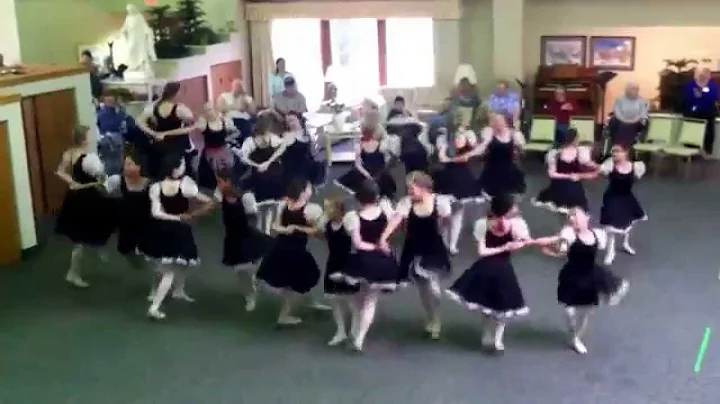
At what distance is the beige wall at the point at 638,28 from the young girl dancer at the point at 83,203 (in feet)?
27.2

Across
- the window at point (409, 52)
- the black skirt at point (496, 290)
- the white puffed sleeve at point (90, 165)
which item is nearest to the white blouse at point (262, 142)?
the white puffed sleeve at point (90, 165)

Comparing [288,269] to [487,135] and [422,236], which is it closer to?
[422,236]

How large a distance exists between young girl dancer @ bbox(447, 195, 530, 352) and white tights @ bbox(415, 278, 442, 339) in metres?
0.39

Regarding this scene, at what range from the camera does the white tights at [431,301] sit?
295 inches

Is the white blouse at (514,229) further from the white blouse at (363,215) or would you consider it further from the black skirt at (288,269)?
the black skirt at (288,269)

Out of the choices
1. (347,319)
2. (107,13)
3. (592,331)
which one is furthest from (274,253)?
(107,13)

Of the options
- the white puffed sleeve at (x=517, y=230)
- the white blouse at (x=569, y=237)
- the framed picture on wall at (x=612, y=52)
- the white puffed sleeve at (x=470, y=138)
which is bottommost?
the white blouse at (x=569, y=237)

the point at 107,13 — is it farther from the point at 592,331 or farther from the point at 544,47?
the point at 592,331

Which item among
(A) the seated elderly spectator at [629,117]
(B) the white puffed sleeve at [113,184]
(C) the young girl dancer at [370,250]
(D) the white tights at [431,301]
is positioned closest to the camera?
(C) the young girl dancer at [370,250]

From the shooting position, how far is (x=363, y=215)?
7199mm

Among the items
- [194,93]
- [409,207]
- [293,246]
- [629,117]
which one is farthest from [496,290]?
[194,93]

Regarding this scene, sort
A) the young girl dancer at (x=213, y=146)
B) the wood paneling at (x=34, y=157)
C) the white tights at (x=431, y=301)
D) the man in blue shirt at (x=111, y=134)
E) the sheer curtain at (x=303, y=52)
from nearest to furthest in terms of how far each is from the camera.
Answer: the white tights at (x=431, y=301) < the young girl dancer at (x=213, y=146) < the wood paneling at (x=34, y=157) < the man in blue shirt at (x=111, y=134) < the sheer curtain at (x=303, y=52)

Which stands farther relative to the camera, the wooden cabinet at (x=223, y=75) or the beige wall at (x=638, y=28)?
the wooden cabinet at (x=223, y=75)

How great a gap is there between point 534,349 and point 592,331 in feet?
2.03
